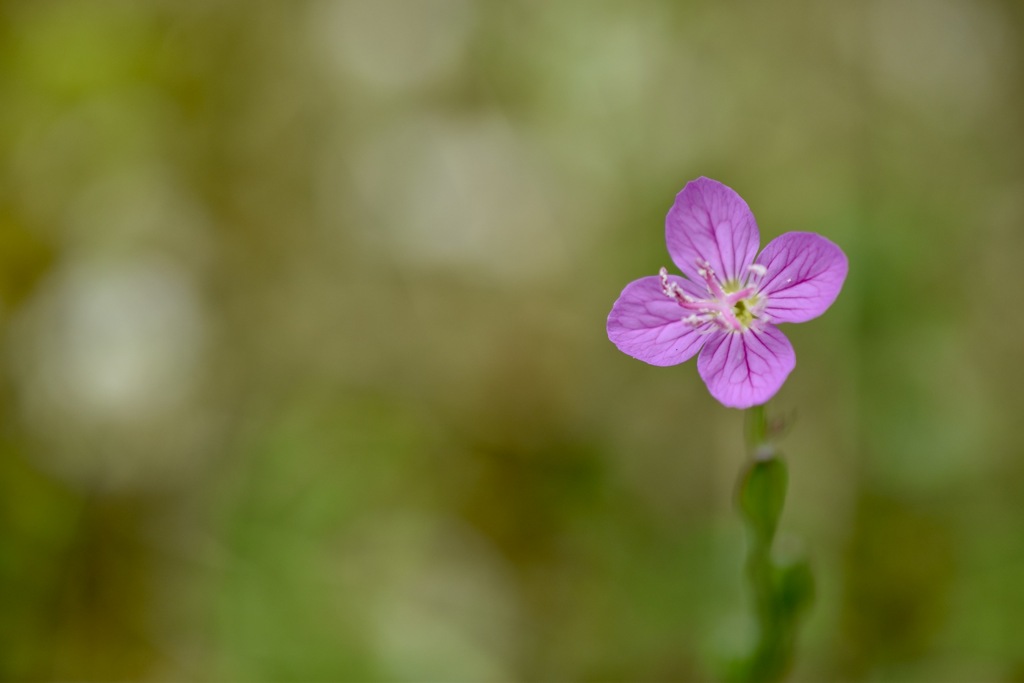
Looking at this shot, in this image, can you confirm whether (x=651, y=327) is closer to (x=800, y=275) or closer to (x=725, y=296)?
(x=725, y=296)

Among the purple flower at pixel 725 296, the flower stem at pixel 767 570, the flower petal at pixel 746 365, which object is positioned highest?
the purple flower at pixel 725 296

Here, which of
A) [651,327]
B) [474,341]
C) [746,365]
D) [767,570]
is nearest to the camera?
[746,365]

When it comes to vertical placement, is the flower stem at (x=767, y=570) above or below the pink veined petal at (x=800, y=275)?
below

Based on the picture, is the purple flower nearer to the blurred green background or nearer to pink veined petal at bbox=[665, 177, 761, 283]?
pink veined petal at bbox=[665, 177, 761, 283]

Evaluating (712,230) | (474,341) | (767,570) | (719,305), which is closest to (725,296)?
(719,305)

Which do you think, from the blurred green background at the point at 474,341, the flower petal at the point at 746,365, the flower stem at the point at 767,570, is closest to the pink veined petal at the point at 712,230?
the flower petal at the point at 746,365

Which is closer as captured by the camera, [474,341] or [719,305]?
[719,305]

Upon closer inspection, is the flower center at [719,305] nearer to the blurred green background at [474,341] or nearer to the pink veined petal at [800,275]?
the pink veined petal at [800,275]

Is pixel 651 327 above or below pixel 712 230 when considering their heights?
below
